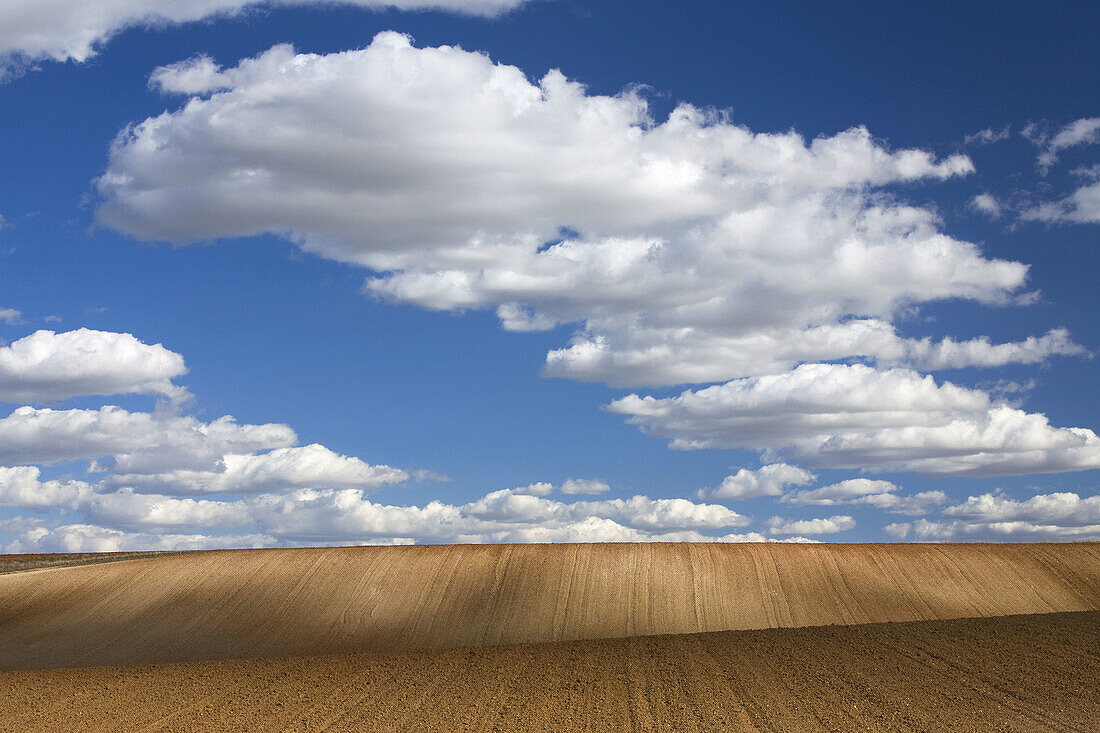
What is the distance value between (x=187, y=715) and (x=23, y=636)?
75.0 feet

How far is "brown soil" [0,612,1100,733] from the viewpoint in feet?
77.7

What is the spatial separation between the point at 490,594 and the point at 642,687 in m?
19.4

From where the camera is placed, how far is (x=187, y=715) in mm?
25734

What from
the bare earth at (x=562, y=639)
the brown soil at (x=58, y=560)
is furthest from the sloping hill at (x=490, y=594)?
the brown soil at (x=58, y=560)

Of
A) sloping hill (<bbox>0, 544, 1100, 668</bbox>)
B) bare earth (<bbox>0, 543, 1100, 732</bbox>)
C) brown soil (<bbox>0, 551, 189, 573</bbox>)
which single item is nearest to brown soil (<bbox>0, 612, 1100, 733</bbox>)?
bare earth (<bbox>0, 543, 1100, 732</bbox>)

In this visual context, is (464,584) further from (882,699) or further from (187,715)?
(882,699)

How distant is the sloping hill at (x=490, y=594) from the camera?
139 ft

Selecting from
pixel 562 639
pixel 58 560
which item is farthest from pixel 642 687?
pixel 58 560

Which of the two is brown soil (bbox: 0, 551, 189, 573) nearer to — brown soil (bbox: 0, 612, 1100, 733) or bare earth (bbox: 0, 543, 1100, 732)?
bare earth (bbox: 0, 543, 1100, 732)

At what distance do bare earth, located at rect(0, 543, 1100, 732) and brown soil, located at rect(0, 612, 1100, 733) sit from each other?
0.38 feet

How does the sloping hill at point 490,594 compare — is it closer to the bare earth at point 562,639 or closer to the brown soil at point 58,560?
the bare earth at point 562,639

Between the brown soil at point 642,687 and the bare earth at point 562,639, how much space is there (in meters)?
0.12

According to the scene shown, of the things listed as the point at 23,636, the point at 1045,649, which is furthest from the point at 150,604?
the point at 1045,649

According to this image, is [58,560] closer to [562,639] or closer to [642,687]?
[562,639]
